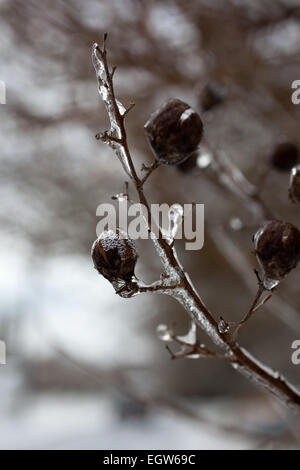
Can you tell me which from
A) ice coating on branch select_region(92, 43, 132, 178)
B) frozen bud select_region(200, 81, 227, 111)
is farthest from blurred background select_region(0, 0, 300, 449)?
ice coating on branch select_region(92, 43, 132, 178)

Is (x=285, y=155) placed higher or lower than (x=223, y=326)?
higher

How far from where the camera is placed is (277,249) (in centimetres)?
43

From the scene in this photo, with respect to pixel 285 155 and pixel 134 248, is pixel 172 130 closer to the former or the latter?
pixel 134 248

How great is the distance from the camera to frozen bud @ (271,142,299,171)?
0.72 m

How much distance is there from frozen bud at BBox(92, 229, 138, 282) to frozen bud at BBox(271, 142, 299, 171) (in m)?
0.39

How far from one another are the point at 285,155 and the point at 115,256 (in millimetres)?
414

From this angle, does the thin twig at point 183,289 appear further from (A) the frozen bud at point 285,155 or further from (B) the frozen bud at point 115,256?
(A) the frozen bud at point 285,155

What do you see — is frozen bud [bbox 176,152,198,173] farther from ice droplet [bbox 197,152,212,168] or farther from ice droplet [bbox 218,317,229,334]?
ice droplet [bbox 218,317,229,334]

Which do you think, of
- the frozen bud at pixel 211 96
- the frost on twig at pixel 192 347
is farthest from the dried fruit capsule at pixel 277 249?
the frozen bud at pixel 211 96

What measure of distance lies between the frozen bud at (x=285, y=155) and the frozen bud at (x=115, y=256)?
0.39 m

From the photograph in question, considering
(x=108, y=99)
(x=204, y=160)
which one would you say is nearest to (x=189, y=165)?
(x=204, y=160)

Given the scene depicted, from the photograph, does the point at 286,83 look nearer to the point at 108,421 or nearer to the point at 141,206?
the point at 141,206
